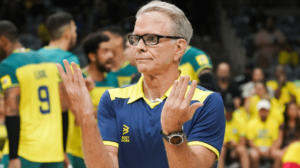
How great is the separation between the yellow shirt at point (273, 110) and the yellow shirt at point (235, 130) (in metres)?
0.50

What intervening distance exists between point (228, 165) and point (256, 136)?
2.87 feet

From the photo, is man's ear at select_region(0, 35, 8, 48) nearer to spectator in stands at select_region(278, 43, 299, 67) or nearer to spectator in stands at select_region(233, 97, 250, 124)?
spectator in stands at select_region(233, 97, 250, 124)

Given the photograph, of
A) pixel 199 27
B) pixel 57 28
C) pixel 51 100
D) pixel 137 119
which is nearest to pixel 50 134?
pixel 51 100

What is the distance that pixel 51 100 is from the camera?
16.0ft

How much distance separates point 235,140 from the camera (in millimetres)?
9586

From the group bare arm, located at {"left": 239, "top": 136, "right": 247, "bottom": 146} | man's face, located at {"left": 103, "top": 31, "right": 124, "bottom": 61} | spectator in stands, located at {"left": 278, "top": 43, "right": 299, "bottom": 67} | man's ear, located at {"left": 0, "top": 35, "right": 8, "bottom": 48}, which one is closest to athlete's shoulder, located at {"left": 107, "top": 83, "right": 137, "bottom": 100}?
man's ear, located at {"left": 0, "top": 35, "right": 8, "bottom": 48}

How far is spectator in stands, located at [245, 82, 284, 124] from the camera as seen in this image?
10055 millimetres

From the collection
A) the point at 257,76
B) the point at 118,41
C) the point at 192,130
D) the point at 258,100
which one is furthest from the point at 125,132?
the point at 257,76

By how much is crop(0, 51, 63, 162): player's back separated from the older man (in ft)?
7.23

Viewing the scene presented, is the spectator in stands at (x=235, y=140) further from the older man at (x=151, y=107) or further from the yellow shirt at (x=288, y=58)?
the older man at (x=151, y=107)

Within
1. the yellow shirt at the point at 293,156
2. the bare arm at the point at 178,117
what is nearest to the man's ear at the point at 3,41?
the bare arm at the point at 178,117

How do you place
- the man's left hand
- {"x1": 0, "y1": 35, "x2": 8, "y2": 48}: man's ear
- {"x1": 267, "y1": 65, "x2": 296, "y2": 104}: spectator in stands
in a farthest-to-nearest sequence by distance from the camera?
{"x1": 267, "y1": 65, "x2": 296, "y2": 104}: spectator in stands
{"x1": 0, "y1": 35, "x2": 8, "y2": 48}: man's ear
the man's left hand

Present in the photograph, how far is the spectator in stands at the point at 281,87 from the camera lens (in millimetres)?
11578

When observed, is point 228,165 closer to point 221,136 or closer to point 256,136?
point 256,136
